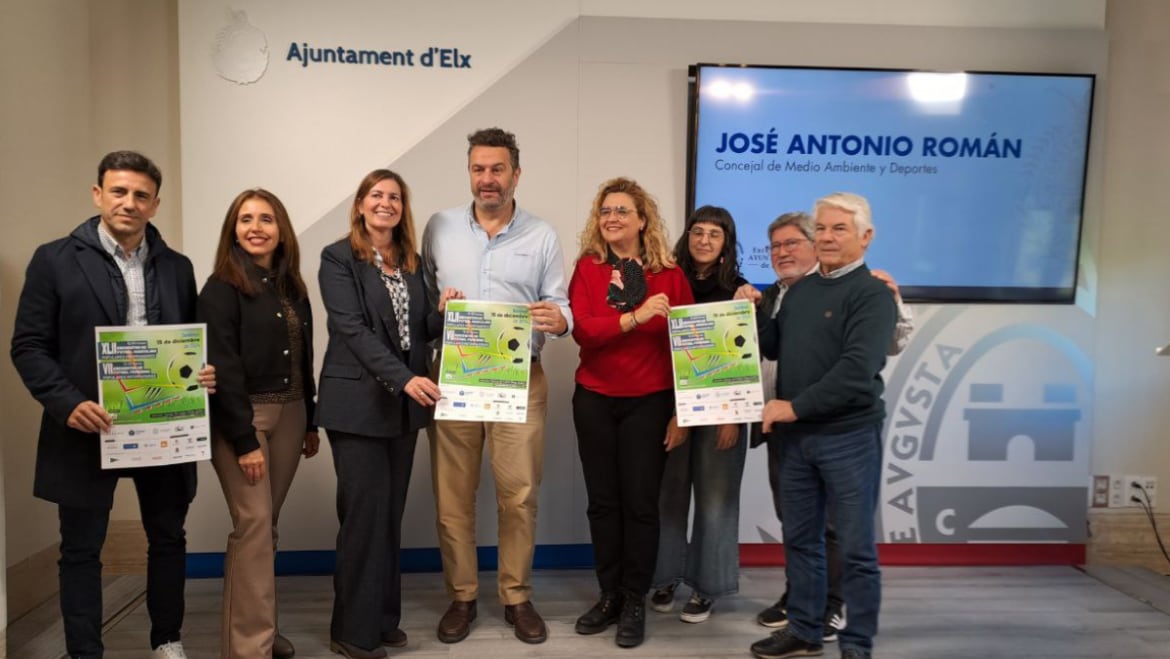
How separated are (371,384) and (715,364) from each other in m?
1.20

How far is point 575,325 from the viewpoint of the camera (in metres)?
2.94

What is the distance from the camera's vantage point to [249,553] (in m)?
2.62

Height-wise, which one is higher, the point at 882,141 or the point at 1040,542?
the point at 882,141

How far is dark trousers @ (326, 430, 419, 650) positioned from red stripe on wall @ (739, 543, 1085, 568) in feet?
6.17

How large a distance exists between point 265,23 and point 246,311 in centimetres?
172

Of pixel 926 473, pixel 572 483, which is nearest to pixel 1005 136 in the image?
pixel 926 473

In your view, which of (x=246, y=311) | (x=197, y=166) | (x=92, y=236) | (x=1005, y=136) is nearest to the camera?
(x=92, y=236)

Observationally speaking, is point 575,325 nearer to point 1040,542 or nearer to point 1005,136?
point 1005,136

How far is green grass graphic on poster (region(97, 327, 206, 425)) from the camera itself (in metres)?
2.35

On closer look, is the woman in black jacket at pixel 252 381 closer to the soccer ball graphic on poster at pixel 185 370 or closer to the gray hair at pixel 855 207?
the soccer ball graphic on poster at pixel 185 370

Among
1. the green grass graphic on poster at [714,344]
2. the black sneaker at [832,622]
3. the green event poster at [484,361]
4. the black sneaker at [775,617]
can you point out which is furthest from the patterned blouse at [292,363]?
the black sneaker at [832,622]

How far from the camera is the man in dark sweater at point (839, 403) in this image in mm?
2557

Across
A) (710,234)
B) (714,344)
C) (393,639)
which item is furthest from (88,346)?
(710,234)

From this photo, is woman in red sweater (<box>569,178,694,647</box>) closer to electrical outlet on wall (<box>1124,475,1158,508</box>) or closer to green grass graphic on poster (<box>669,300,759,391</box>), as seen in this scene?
green grass graphic on poster (<box>669,300,759,391</box>)
